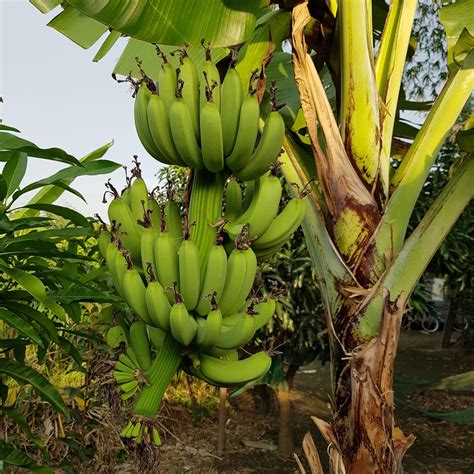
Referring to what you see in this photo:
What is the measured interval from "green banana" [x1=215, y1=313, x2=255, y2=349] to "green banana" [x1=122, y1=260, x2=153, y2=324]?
0.47 feet

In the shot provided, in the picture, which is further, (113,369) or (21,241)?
(21,241)

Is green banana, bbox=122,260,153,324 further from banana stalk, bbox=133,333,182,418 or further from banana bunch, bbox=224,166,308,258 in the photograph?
banana bunch, bbox=224,166,308,258

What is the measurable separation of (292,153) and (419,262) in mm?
542

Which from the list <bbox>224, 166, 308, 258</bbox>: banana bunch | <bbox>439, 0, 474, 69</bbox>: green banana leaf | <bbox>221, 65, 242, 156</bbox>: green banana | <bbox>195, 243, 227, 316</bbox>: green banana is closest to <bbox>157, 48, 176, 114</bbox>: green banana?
<bbox>221, 65, 242, 156</bbox>: green banana

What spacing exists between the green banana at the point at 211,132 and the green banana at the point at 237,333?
1.04 ft

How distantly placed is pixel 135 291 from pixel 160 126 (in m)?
0.34

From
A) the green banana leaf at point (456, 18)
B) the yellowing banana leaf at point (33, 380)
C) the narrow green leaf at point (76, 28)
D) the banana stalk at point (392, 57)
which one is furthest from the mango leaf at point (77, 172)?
the green banana leaf at point (456, 18)

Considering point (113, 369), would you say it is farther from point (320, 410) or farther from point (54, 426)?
point (320, 410)

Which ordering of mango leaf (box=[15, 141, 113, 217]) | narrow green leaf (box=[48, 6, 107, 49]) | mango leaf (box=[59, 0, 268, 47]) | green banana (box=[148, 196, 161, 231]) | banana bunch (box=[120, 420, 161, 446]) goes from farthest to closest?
mango leaf (box=[15, 141, 113, 217]), narrow green leaf (box=[48, 6, 107, 49]), mango leaf (box=[59, 0, 268, 47]), green banana (box=[148, 196, 161, 231]), banana bunch (box=[120, 420, 161, 446])

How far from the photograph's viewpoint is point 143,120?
1.15m

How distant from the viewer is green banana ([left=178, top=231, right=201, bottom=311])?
3.24 ft

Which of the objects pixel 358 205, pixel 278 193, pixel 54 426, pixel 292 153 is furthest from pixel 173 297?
pixel 54 426

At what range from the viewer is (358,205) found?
1.56 meters

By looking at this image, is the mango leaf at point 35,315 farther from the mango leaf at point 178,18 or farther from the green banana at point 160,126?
the mango leaf at point 178,18
